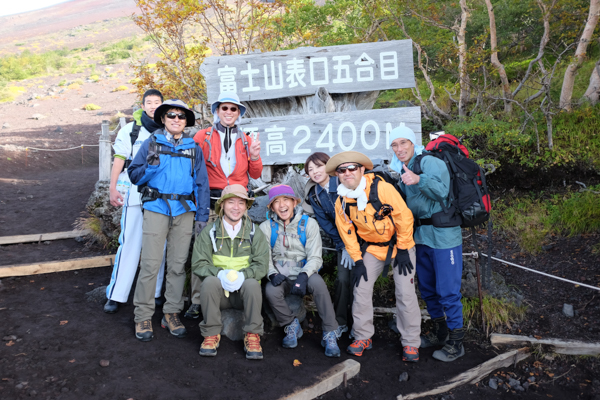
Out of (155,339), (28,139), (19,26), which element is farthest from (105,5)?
(155,339)

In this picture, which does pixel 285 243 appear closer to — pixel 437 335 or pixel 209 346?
pixel 209 346

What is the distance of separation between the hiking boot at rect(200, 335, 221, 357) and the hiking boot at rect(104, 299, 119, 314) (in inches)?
47.7

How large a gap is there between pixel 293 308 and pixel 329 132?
7.21 ft

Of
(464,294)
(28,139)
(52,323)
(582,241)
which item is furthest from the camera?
(28,139)

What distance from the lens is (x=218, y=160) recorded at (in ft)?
13.8

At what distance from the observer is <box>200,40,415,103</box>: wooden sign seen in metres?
5.00

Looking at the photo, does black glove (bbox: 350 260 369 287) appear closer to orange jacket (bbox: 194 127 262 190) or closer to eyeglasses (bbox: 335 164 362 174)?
eyeglasses (bbox: 335 164 362 174)

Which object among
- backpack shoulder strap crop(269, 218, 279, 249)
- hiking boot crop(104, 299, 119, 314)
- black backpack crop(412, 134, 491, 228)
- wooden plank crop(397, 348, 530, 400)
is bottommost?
wooden plank crop(397, 348, 530, 400)

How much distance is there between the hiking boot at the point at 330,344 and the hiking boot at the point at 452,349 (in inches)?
36.2

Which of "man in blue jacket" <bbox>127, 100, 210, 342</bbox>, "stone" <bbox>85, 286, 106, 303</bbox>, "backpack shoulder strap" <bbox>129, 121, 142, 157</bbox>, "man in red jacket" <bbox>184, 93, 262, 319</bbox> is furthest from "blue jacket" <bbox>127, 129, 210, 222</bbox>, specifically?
"stone" <bbox>85, 286, 106, 303</bbox>

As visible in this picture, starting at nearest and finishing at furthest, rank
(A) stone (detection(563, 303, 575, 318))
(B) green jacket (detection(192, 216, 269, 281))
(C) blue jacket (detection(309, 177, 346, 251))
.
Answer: (B) green jacket (detection(192, 216, 269, 281)), (C) blue jacket (detection(309, 177, 346, 251)), (A) stone (detection(563, 303, 575, 318))

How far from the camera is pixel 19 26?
225 feet

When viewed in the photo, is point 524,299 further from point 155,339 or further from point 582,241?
point 155,339

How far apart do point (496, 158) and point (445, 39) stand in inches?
127
